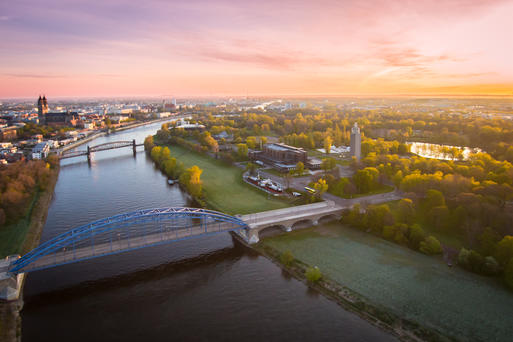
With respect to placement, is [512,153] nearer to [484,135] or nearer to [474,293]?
[484,135]

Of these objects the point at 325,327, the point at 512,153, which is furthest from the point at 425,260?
the point at 512,153

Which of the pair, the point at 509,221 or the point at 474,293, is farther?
the point at 509,221

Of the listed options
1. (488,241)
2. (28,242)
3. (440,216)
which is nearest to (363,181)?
(440,216)

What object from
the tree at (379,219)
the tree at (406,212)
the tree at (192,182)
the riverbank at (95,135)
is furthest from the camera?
the riverbank at (95,135)

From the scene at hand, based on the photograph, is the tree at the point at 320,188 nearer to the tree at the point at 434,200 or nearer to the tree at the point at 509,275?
the tree at the point at 434,200

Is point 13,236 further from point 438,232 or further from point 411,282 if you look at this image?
point 438,232

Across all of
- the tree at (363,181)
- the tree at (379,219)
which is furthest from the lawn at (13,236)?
the tree at (363,181)

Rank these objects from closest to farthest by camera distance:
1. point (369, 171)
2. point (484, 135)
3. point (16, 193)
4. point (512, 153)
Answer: point (16, 193)
point (369, 171)
point (512, 153)
point (484, 135)
